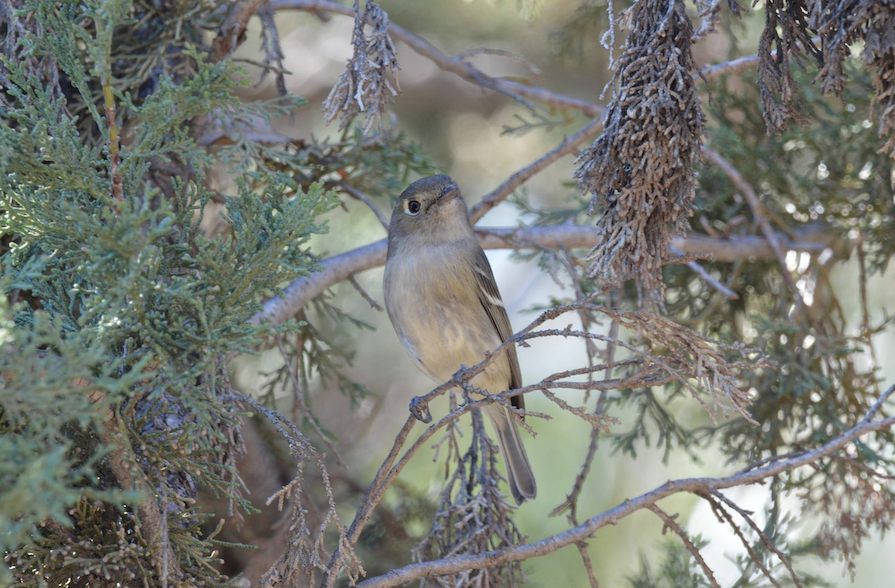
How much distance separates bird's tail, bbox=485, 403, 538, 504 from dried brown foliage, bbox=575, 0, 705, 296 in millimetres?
1547

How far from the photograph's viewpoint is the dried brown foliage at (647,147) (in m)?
2.38

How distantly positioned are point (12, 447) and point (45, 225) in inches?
24.5

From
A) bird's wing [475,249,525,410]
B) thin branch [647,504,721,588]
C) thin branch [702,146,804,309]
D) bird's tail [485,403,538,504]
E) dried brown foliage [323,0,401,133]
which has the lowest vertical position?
thin branch [647,504,721,588]

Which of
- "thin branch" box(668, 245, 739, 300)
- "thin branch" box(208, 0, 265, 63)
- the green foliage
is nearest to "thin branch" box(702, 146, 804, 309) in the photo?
"thin branch" box(668, 245, 739, 300)

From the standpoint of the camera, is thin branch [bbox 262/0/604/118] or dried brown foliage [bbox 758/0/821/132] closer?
dried brown foliage [bbox 758/0/821/132]

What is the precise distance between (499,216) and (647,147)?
4.72m

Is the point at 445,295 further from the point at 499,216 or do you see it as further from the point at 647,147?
the point at 499,216

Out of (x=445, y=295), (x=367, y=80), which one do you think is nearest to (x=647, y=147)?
(x=367, y=80)

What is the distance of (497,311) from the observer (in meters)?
3.88

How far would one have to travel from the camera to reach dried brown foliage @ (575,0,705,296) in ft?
7.79

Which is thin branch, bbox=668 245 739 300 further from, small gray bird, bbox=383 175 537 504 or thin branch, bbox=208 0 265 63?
thin branch, bbox=208 0 265 63

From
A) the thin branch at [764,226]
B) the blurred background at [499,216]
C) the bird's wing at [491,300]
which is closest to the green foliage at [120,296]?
the bird's wing at [491,300]

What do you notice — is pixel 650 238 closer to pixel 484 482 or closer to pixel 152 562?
pixel 484 482

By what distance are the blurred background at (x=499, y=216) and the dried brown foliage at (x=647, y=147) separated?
11.4ft
